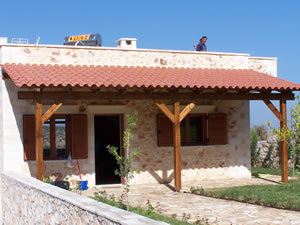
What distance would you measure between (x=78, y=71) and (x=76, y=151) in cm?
208

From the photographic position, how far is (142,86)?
37.7 ft

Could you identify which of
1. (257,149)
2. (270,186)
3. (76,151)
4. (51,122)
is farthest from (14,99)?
(257,149)

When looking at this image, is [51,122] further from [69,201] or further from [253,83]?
[69,201]

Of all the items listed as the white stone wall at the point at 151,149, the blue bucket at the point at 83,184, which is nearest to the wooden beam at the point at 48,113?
the white stone wall at the point at 151,149

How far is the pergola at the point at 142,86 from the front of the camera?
35.8ft

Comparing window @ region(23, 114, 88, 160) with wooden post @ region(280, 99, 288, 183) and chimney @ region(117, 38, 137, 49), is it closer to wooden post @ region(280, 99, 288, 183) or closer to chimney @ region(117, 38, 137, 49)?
chimney @ region(117, 38, 137, 49)

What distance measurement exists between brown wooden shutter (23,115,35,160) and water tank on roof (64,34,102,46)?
618 centimetres

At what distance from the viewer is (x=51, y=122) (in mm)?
12617

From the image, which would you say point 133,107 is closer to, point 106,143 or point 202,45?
point 106,143

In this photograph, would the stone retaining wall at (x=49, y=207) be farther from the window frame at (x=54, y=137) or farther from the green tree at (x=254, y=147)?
the green tree at (x=254, y=147)

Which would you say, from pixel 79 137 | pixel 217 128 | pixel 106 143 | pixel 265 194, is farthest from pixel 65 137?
pixel 265 194

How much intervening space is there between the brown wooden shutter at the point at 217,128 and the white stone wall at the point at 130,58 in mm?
1598

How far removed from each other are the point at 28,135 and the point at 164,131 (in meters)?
3.73

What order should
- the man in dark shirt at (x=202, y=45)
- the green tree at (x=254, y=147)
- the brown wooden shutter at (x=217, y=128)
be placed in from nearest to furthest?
the brown wooden shutter at (x=217, y=128)
the man in dark shirt at (x=202, y=45)
the green tree at (x=254, y=147)
